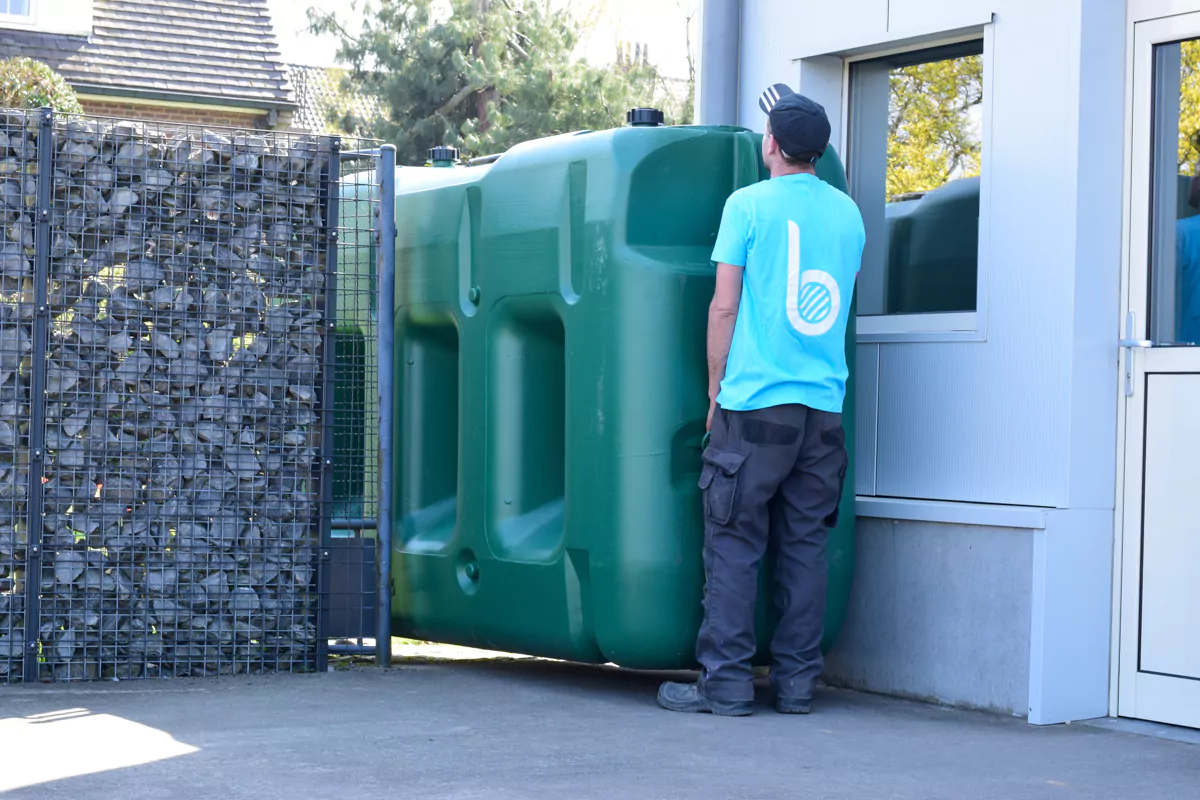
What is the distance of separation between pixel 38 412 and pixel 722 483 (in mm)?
2181

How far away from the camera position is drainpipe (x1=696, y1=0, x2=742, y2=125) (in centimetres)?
680

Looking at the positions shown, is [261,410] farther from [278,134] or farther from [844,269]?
[844,269]

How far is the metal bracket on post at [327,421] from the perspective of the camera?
5.98 meters

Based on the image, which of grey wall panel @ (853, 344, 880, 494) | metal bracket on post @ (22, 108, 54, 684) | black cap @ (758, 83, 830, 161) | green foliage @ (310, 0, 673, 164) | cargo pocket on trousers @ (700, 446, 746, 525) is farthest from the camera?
green foliage @ (310, 0, 673, 164)

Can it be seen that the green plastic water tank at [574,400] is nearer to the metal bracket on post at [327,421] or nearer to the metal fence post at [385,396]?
the metal fence post at [385,396]

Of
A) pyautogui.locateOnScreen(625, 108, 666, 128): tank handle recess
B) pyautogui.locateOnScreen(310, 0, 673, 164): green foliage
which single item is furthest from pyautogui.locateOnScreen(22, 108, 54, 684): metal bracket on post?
pyautogui.locateOnScreen(310, 0, 673, 164): green foliage

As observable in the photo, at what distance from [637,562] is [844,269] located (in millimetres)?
1094

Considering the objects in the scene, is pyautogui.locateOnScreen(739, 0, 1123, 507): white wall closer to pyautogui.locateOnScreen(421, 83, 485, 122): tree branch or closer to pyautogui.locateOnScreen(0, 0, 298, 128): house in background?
pyautogui.locateOnScreen(0, 0, 298, 128): house in background

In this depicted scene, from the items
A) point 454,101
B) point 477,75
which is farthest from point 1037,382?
point 454,101

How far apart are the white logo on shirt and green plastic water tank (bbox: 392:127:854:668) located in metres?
0.30

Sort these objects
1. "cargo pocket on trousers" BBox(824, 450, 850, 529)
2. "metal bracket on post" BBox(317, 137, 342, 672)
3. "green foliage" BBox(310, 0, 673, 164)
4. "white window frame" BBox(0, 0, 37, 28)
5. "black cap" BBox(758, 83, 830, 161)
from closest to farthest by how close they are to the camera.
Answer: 1. "black cap" BBox(758, 83, 830, 161)
2. "cargo pocket on trousers" BBox(824, 450, 850, 529)
3. "metal bracket on post" BBox(317, 137, 342, 672)
4. "white window frame" BBox(0, 0, 37, 28)
5. "green foliage" BBox(310, 0, 673, 164)

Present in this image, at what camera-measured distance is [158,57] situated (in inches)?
799

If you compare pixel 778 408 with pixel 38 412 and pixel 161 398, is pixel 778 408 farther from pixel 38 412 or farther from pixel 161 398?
pixel 38 412

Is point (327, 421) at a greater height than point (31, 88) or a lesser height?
lesser
